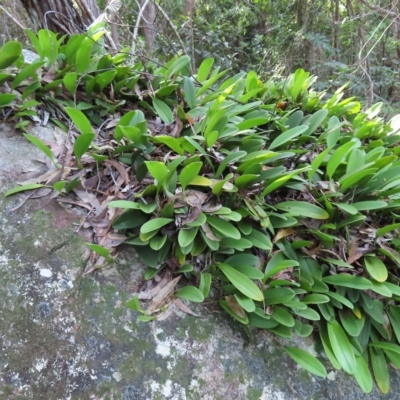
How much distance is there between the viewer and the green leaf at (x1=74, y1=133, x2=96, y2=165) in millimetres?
1208

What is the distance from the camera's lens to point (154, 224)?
1.16 m

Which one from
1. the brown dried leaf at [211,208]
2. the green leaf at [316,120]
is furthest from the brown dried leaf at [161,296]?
the green leaf at [316,120]

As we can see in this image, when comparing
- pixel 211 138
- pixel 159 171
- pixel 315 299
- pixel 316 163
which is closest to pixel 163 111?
pixel 211 138

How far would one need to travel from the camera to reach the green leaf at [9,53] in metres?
1.34

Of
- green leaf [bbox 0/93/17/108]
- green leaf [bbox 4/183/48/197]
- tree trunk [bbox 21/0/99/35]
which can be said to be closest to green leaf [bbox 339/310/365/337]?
green leaf [bbox 4/183/48/197]

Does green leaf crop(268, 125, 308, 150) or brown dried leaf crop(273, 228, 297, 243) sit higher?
green leaf crop(268, 125, 308, 150)

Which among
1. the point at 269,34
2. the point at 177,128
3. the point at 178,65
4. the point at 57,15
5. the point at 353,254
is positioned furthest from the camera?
the point at 269,34

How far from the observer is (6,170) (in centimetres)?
131

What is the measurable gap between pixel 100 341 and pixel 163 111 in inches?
39.9

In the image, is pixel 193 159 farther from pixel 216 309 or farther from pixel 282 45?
pixel 282 45

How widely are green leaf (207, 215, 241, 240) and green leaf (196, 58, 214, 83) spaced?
0.97m

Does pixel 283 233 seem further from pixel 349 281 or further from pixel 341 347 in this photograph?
pixel 341 347

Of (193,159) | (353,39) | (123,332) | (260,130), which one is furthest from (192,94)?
(353,39)

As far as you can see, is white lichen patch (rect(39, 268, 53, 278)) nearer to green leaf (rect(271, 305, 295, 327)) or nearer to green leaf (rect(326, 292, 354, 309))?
green leaf (rect(271, 305, 295, 327))
